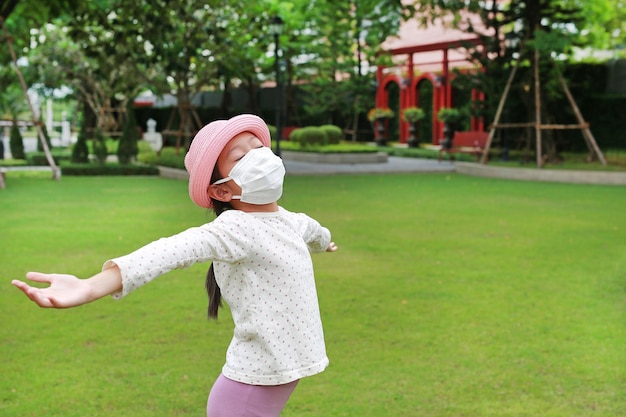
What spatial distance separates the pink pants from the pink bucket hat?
591 millimetres

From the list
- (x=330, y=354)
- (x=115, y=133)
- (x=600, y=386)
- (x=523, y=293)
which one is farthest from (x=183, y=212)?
(x=115, y=133)

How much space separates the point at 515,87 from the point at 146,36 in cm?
978

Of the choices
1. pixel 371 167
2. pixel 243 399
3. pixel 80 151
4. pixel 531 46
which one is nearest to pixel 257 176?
pixel 243 399

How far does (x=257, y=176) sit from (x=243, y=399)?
687 millimetres

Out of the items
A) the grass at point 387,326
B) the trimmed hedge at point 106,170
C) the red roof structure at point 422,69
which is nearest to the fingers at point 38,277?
the grass at point 387,326

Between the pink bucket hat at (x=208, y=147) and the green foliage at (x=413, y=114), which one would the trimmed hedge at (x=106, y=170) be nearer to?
the green foliage at (x=413, y=114)

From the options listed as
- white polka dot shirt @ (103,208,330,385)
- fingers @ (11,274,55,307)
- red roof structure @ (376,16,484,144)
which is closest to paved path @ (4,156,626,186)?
red roof structure @ (376,16,484,144)

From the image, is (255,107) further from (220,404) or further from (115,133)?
(220,404)

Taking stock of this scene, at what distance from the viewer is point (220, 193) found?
284 cm

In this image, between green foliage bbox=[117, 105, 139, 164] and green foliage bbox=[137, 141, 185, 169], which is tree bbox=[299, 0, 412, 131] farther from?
green foliage bbox=[117, 105, 139, 164]

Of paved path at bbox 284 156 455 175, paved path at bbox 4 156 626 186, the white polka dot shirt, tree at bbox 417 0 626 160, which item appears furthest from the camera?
paved path at bbox 284 156 455 175

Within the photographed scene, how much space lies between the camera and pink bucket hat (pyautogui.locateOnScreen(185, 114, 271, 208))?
2758 mm

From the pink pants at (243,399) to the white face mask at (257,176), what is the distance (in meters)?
0.57

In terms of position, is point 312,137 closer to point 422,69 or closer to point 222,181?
point 422,69
